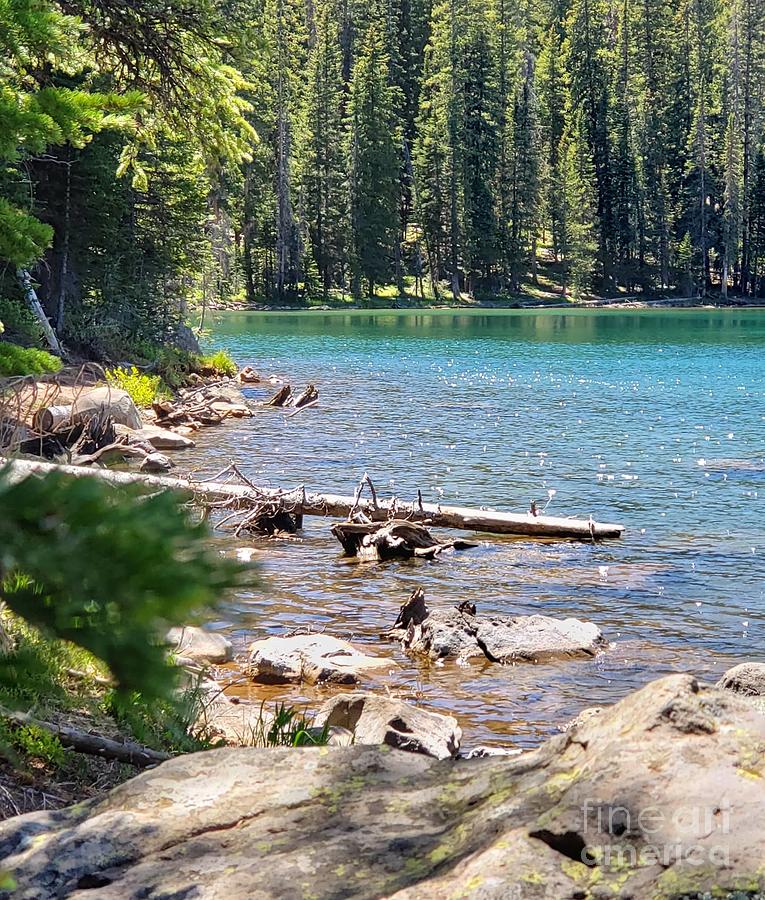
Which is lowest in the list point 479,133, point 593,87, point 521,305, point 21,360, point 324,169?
point 21,360

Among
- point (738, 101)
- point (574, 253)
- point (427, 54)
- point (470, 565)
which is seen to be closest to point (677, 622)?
point (470, 565)

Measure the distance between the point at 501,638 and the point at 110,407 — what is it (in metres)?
9.90

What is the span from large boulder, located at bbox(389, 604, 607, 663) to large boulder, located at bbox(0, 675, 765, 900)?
6.13 m

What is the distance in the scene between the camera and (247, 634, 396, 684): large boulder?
856 centimetres

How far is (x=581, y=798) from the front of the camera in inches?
103

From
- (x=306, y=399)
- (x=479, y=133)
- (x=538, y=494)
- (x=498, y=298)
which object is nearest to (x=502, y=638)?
(x=538, y=494)

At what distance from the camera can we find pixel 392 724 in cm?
630

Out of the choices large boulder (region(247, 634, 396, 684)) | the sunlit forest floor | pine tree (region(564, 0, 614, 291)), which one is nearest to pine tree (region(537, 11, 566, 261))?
pine tree (region(564, 0, 614, 291))

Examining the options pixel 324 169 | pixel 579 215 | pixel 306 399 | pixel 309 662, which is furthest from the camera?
pixel 324 169

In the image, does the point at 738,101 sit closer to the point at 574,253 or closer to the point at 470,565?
the point at 574,253

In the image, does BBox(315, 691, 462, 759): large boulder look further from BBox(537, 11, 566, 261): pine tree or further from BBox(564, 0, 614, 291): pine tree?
BBox(564, 0, 614, 291): pine tree

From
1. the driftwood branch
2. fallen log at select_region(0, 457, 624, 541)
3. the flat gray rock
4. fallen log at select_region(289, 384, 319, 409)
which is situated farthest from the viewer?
fallen log at select_region(289, 384, 319, 409)

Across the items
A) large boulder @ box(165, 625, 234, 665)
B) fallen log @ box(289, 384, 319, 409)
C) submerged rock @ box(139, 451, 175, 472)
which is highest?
fallen log @ box(289, 384, 319, 409)

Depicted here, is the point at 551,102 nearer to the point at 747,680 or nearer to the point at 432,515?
the point at 432,515
